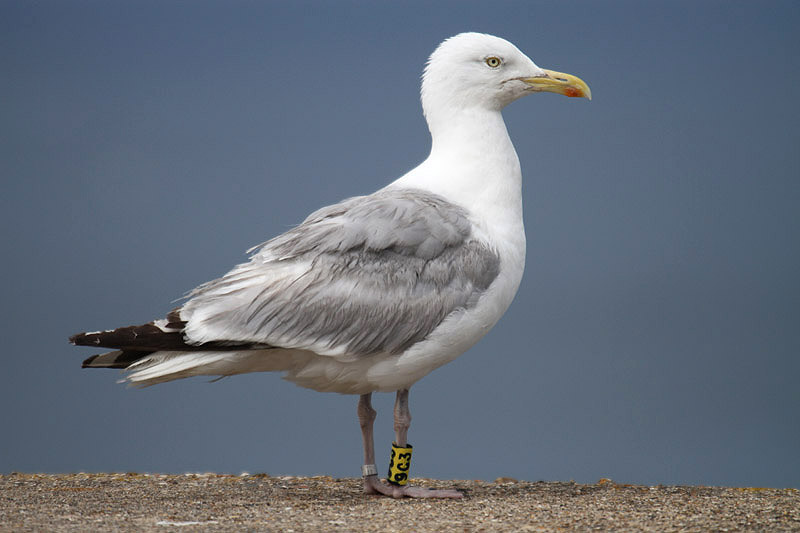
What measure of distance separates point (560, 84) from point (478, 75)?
65cm

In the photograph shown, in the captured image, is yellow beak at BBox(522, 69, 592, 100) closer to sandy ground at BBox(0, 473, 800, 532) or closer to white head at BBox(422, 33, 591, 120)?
white head at BBox(422, 33, 591, 120)

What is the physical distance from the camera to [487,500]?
7.00m

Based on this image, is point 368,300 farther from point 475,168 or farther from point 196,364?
point 475,168

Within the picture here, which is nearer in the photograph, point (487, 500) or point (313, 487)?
point (487, 500)

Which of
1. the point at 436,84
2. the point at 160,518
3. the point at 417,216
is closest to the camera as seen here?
the point at 160,518

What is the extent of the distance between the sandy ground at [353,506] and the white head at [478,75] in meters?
2.92

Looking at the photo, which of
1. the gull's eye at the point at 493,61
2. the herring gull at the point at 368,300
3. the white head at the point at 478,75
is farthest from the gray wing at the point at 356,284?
the gull's eye at the point at 493,61

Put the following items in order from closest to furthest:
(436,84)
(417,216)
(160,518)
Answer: (160,518), (417,216), (436,84)

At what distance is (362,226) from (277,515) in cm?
198

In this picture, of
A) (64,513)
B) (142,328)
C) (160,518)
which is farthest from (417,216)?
(64,513)

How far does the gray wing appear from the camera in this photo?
6.44 metres

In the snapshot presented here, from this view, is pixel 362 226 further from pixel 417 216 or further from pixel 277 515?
pixel 277 515

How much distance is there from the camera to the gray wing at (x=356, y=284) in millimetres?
6441

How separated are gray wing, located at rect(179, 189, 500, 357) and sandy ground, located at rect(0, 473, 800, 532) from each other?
113cm
